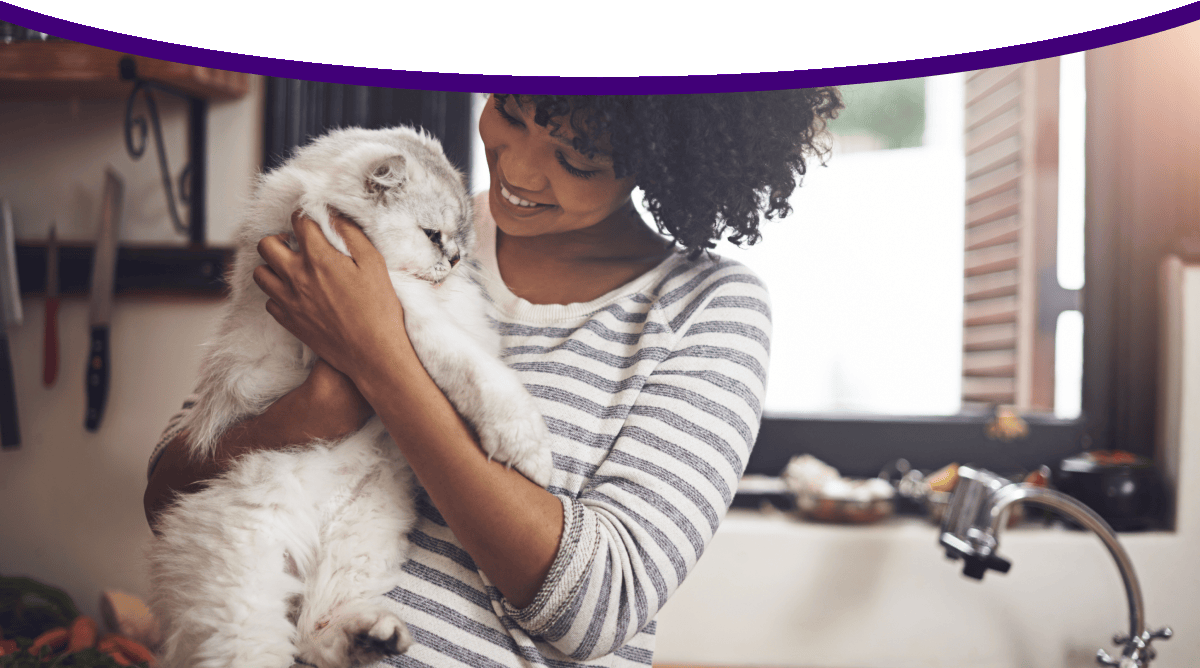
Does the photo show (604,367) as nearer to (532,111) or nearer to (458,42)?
(532,111)

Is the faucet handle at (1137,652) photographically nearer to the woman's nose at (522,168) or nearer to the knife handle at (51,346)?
the woman's nose at (522,168)

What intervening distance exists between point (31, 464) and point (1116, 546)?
177cm

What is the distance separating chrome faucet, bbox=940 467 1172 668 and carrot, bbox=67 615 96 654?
117cm

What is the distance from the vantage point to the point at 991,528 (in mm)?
911

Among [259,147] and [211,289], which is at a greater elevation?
[259,147]

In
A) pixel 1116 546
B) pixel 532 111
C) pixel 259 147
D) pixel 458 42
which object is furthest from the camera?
pixel 259 147

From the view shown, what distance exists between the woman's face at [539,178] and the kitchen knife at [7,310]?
1.10m

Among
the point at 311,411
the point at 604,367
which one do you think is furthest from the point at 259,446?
the point at 604,367

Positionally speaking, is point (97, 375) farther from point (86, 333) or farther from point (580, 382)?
point (580, 382)

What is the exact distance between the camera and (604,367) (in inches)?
22.2

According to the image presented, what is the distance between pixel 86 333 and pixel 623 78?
5.05 feet

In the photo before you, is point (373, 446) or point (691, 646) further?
point (691, 646)

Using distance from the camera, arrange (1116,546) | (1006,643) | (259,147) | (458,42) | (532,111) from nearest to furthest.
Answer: (458,42), (532,111), (1116,546), (1006,643), (259,147)

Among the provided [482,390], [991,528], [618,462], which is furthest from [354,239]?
[991,528]
